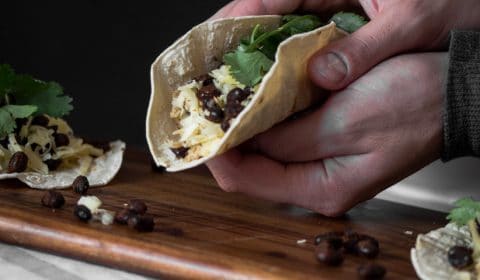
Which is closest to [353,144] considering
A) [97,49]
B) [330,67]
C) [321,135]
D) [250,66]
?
[321,135]

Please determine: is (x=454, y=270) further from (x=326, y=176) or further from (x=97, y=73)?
(x=97, y=73)

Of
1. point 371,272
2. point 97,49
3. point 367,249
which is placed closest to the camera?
point 371,272

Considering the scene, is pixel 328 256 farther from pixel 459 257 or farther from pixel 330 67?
pixel 330 67

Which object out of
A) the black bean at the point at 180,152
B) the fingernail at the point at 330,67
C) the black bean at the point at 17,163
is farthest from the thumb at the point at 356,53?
the black bean at the point at 17,163

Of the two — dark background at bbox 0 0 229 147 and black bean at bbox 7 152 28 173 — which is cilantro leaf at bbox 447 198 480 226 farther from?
dark background at bbox 0 0 229 147

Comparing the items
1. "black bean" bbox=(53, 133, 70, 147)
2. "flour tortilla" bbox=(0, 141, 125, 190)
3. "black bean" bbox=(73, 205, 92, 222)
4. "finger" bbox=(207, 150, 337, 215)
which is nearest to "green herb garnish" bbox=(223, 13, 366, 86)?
"finger" bbox=(207, 150, 337, 215)

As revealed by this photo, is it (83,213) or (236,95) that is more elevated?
(236,95)

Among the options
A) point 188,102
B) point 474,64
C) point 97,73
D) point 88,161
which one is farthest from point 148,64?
point 474,64
